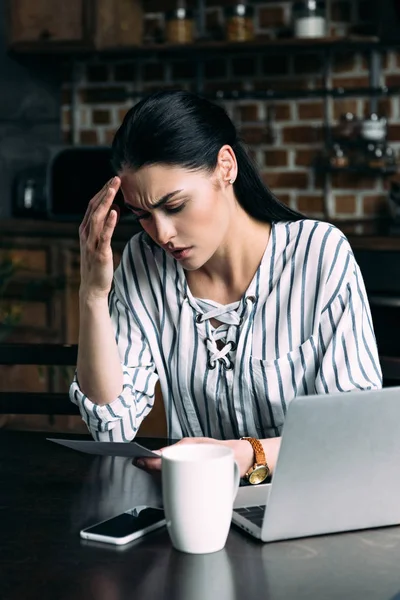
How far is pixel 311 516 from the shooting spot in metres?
0.98

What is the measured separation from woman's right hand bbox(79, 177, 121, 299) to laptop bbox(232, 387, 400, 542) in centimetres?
57

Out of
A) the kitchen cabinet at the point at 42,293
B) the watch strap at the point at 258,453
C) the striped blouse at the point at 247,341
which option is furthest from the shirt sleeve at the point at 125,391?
the kitchen cabinet at the point at 42,293

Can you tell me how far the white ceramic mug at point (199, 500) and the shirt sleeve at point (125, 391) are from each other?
1.79ft

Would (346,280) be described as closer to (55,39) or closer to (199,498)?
(199,498)

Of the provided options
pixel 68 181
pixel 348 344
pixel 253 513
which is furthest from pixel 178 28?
pixel 253 513

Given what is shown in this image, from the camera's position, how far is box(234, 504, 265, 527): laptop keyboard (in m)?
1.02

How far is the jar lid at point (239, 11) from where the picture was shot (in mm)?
3422

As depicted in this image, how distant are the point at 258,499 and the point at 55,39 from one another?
9.12 feet

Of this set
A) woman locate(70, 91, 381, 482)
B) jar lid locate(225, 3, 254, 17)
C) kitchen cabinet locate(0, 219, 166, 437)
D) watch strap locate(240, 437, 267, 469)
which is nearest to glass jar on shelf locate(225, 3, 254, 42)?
jar lid locate(225, 3, 254, 17)

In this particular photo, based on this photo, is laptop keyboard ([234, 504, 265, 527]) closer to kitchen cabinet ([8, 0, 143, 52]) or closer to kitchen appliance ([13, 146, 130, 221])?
kitchen appliance ([13, 146, 130, 221])

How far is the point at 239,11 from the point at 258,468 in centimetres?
252

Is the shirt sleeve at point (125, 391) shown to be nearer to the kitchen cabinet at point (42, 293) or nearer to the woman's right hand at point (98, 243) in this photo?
the woman's right hand at point (98, 243)

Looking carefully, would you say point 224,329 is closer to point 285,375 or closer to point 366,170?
point 285,375

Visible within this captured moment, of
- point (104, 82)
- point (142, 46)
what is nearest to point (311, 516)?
point (142, 46)
